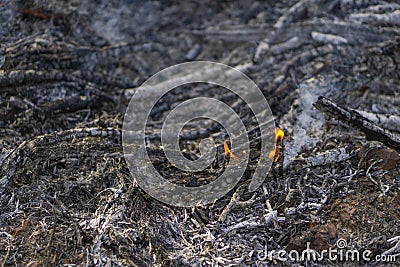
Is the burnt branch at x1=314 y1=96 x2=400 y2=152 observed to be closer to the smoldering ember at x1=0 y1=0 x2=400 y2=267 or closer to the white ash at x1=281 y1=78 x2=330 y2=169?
the smoldering ember at x1=0 y1=0 x2=400 y2=267

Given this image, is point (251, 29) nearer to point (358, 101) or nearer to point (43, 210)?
point (358, 101)

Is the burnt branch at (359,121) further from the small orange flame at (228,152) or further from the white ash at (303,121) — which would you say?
the small orange flame at (228,152)

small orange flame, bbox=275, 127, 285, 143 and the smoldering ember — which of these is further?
small orange flame, bbox=275, 127, 285, 143

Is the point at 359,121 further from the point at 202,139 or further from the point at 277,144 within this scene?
the point at 202,139

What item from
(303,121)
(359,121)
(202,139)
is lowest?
(202,139)

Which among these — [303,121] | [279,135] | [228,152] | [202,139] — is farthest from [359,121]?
[202,139]

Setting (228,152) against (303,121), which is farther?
(303,121)

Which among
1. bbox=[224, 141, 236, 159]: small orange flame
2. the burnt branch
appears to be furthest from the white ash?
bbox=[224, 141, 236, 159]: small orange flame

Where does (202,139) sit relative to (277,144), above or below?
below

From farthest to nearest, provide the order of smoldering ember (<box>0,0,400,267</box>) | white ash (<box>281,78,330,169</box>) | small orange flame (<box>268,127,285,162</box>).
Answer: white ash (<box>281,78,330,169</box>) < small orange flame (<box>268,127,285,162</box>) < smoldering ember (<box>0,0,400,267</box>)
